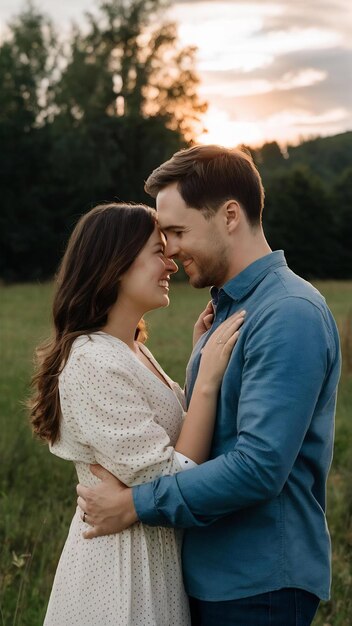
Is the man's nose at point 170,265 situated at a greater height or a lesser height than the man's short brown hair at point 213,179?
lesser

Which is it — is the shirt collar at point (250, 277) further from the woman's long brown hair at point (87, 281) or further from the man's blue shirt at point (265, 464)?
the woman's long brown hair at point (87, 281)

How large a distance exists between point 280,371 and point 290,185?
60.2 meters

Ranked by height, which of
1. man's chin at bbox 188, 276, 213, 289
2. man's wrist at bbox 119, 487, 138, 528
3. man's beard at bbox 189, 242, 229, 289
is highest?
man's beard at bbox 189, 242, 229, 289

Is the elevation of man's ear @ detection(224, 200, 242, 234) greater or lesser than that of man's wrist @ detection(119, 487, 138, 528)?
greater

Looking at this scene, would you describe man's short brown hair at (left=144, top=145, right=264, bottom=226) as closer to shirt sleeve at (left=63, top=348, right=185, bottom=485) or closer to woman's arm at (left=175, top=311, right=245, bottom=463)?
woman's arm at (left=175, top=311, right=245, bottom=463)

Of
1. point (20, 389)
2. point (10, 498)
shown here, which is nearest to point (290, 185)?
point (20, 389)

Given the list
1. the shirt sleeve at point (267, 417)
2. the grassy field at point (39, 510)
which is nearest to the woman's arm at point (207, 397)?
the shirt sleeve at point (267, 417)

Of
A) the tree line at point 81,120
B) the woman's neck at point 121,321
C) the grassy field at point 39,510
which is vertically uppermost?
the woman's neck at point 121,321

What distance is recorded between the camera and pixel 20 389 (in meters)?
10.8

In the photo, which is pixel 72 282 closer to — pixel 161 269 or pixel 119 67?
pixel 161 269

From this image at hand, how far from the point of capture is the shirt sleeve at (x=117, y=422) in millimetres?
2809

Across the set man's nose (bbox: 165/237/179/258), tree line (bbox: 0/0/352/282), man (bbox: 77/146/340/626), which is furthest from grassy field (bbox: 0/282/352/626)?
tree line (bbox: 0/0/352/282)

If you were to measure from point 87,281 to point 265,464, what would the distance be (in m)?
0.88

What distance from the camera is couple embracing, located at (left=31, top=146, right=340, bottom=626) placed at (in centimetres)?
258
